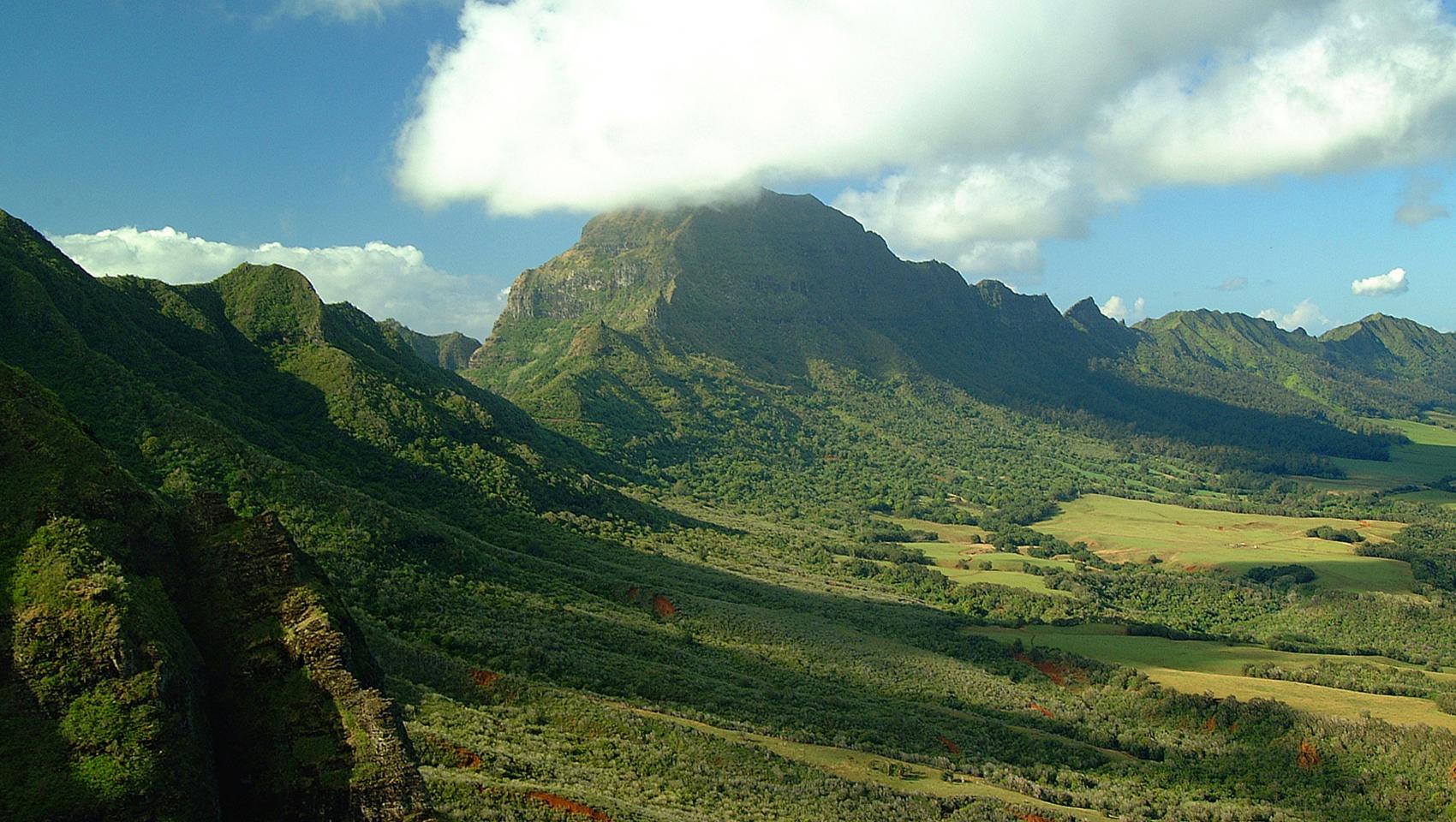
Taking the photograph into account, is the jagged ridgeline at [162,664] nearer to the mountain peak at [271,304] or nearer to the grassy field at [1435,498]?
Answer: the mountain peak at [271,304]

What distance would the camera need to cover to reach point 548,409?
6398 inches

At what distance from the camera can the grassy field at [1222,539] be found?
113838mm

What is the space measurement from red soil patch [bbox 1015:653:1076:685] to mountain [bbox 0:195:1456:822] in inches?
18.7

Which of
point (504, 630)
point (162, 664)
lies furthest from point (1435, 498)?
point (162, 664)

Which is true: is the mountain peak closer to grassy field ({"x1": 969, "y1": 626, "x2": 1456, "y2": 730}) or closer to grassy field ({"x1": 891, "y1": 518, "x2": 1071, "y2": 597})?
grassy field ({"x1": 969, "y1": 626, "x2": 1456, "y2": 730})

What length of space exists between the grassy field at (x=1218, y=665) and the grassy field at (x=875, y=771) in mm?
28972

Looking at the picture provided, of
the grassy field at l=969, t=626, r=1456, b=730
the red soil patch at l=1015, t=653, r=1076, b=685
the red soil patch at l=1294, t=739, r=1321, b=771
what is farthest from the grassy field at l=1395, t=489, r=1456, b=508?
the red soil patch at l=1294, t=739, r=1321, b=771

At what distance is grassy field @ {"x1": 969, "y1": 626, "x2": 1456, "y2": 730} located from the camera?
60.1 meters

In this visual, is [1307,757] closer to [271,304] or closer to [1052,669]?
[1052,669]

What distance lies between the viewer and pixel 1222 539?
150 meters

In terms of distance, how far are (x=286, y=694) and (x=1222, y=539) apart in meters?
160

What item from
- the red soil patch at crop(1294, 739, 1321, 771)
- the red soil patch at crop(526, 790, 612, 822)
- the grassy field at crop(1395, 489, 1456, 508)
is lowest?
the red soil patch at crop(1294, 739, 1321, 771)

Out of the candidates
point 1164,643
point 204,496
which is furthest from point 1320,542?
point 204,496

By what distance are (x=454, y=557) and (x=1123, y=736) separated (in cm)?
4631
